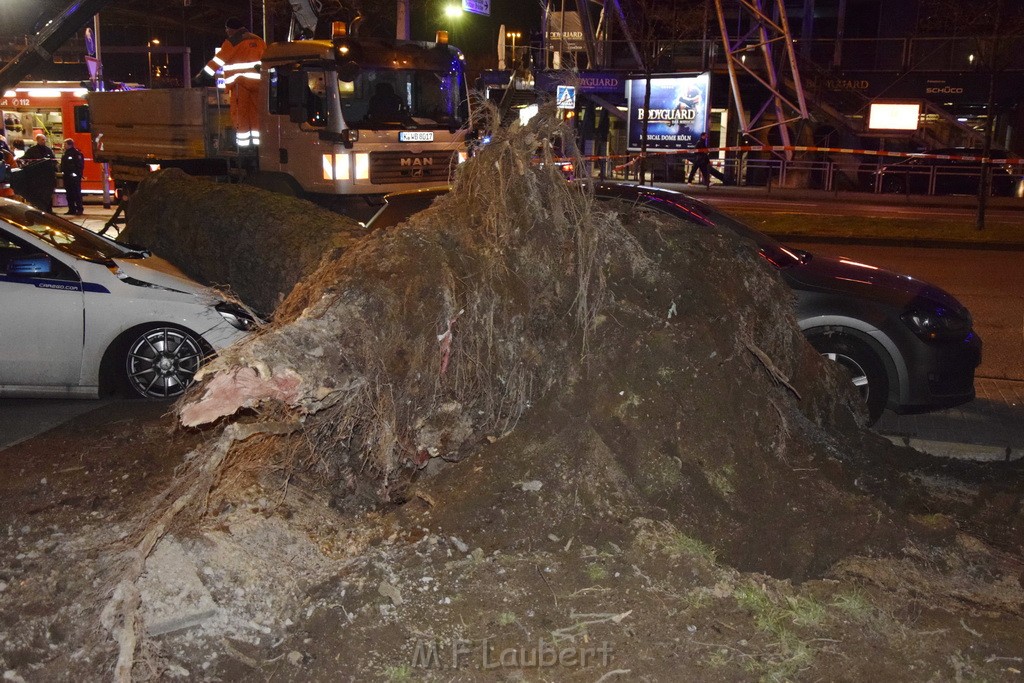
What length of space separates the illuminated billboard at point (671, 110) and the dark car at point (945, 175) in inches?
222

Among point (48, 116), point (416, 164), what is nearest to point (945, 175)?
point (416, 164)

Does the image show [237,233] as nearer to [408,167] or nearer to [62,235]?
[62,235]

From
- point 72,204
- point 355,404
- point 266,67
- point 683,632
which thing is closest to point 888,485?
point 683,632

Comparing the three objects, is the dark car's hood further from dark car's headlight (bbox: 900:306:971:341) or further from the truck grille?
the truck grille

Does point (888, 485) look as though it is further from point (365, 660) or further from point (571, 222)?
point (365, 660)

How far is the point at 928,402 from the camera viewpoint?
7.05 metres

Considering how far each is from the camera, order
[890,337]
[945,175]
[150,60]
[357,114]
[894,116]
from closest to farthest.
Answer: [890,337] → [357,114] → [945,175] → [894,116] → [150,60]

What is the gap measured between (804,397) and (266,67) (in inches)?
439

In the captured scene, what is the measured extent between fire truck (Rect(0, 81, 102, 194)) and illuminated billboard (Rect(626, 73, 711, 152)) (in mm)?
16315

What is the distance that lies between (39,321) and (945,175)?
27544 mm

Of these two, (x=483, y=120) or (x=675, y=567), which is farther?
(x=483, y=120)

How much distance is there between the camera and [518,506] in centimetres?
445

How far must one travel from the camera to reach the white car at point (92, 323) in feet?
23.5

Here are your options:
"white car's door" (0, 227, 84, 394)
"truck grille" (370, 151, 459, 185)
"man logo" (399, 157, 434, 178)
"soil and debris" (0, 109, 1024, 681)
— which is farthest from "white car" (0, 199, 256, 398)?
"man logo" (399, 157, 434, 178)
